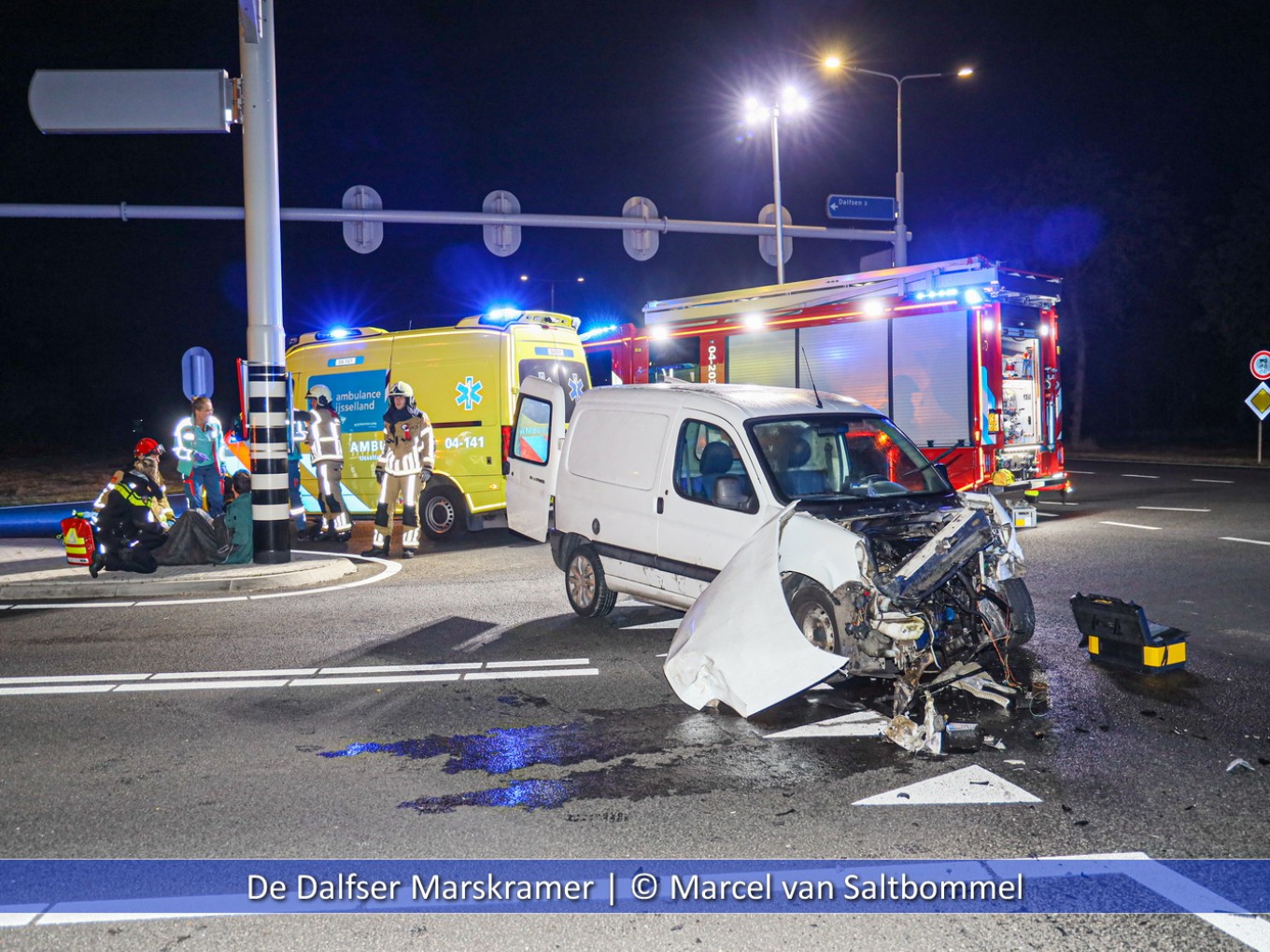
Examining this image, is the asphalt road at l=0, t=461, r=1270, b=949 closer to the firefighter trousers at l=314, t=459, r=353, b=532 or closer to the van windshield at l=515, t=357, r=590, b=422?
the firefighter trousers at l=314, t=459, r=353, b=532

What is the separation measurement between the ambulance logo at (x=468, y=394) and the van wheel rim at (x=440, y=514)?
4.26 ft

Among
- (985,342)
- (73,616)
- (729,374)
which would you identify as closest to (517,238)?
(729,374)

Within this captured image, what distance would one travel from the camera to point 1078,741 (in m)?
5.38

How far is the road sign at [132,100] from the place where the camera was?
1160 cm

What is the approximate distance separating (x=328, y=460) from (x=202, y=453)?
1.55 m

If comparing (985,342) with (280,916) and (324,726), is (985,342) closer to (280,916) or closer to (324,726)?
(324,726)

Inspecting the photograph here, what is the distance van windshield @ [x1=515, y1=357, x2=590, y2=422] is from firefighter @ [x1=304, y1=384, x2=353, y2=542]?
2464 millimetres

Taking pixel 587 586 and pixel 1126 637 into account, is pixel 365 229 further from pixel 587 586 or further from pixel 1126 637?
pixel 1126 637

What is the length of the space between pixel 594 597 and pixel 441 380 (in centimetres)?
619

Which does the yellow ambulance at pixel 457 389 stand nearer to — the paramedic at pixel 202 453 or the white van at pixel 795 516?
the paramedic at pixel 202 453

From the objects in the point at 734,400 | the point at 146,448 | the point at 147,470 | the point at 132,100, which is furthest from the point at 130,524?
the point at 734,400

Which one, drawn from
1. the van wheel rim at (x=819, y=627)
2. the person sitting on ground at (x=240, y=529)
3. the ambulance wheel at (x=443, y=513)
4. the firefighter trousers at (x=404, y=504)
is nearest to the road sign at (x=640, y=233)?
the ambulance wheel at (x=443, y=513)

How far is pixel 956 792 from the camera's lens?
473cm

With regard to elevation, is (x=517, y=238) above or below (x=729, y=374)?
above
